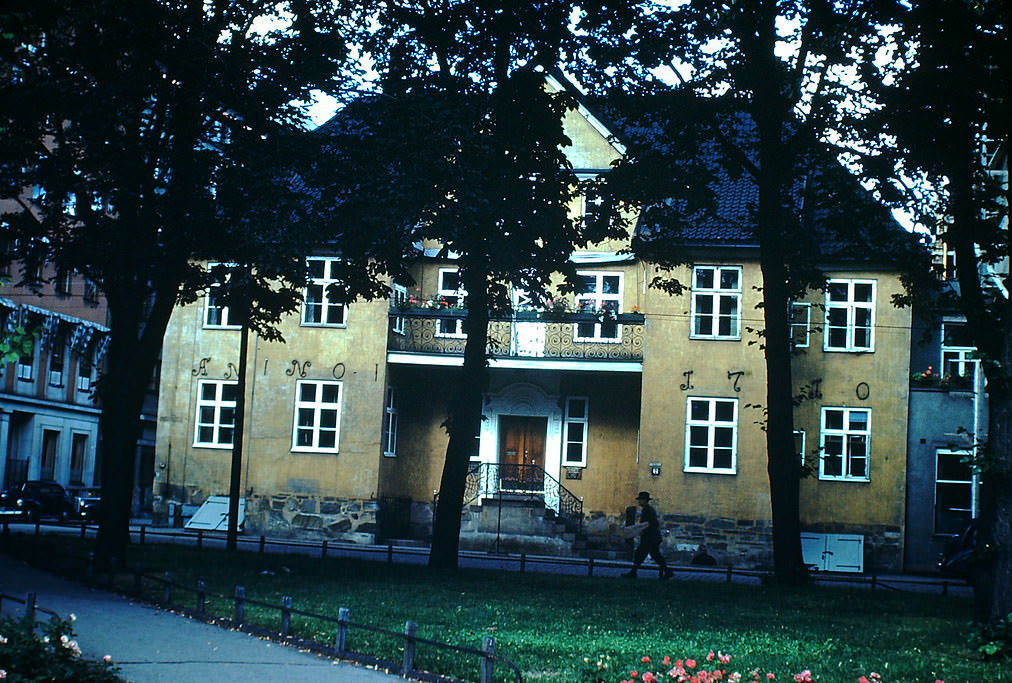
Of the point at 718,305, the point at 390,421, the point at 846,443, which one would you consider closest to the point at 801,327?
the point at 718,305

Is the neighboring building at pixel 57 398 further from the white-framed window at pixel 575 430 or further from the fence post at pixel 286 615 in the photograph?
the fence post at pixel 286 615

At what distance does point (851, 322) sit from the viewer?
3278 centimetres

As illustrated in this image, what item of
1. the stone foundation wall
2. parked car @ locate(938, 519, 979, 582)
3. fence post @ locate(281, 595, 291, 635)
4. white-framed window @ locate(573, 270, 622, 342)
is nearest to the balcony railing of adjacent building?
white-framed window @ locate(573, 270, 622, 342)

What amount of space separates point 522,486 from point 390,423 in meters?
4.22

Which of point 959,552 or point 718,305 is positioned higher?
point 718,305

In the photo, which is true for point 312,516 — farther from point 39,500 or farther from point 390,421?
point 39,500

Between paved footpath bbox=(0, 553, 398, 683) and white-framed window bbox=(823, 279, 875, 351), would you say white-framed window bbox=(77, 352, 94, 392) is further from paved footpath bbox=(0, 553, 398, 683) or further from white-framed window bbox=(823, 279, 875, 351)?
paved footpath bbox=(0, 553, 398, 683)

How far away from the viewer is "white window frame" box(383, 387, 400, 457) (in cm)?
3506

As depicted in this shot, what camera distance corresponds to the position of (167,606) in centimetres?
1608

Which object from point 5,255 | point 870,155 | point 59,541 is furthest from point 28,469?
point 870,155

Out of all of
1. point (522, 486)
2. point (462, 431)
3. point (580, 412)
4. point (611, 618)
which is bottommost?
point (611, 618)

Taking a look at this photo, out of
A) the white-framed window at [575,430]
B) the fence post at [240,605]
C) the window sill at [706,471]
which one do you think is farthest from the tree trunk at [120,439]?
the white-framed window at [575,430]

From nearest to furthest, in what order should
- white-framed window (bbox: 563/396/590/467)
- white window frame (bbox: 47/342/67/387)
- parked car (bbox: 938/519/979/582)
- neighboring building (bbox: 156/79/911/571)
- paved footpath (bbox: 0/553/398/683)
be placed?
paved footpath (bbox: 0/553/398/683) < parked car (bbox: 938/519/979/582) < neighboring building (bbox: 156/79/911/571) < white-framed window (bbox: 563/396/590/467) < white window frame (bbox: 47/342/67/387)

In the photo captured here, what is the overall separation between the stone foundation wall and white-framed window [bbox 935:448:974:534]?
1498 centimetres
